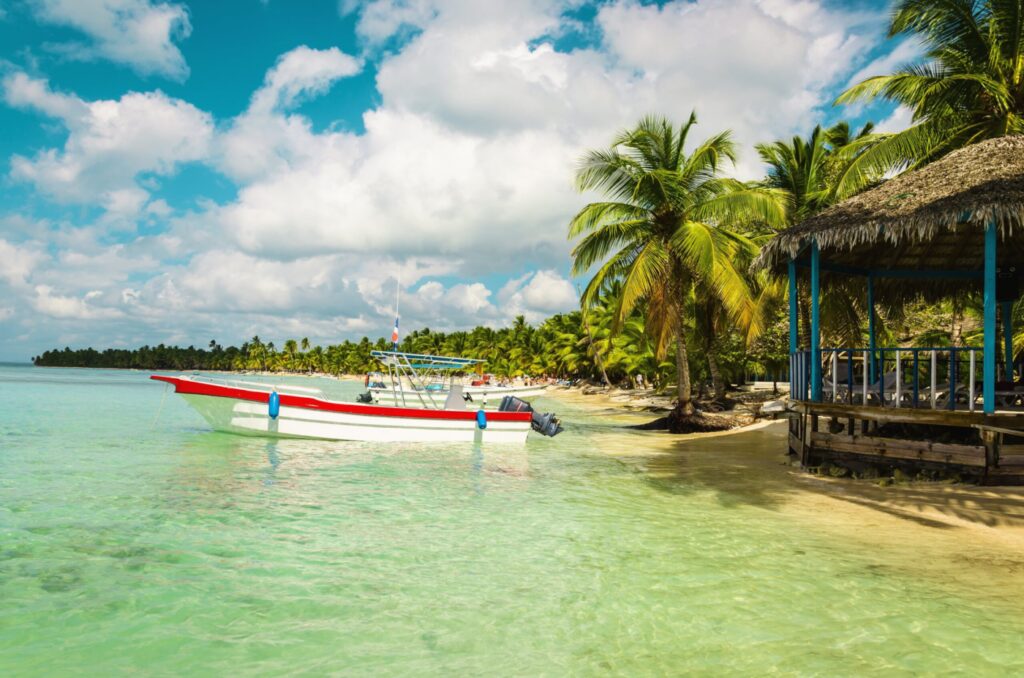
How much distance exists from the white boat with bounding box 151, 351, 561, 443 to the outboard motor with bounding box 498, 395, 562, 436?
0.35 meters

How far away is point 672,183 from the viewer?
56.2ft

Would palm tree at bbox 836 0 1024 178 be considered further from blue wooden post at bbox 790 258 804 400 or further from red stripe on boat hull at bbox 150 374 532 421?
red stripe on boat hull at bbox 150 374 532 421

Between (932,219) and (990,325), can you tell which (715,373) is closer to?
(990,325)

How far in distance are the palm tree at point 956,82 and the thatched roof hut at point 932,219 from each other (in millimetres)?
2246

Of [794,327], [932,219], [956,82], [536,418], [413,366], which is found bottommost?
[536,418]

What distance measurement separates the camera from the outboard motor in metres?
15.4

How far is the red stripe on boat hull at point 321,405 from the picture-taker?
1418cm

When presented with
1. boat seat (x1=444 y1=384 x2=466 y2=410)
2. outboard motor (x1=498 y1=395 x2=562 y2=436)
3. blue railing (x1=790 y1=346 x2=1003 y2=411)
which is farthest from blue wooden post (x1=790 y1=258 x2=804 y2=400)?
boat seat (x1=444 y1=384 x2=466 y2=410)

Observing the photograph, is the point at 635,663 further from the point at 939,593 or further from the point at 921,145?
Answer: the point at 921,145

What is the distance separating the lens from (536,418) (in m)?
15.8

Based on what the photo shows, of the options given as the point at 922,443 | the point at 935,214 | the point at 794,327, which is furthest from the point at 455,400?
the point at 935,214

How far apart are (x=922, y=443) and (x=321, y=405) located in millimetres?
11061

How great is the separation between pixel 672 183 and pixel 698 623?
14073mm

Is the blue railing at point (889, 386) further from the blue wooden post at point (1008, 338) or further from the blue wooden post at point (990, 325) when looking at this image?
the blue wooden post at point (1008, 338)
